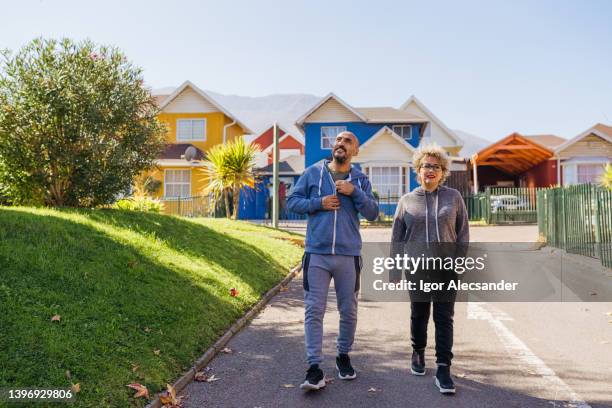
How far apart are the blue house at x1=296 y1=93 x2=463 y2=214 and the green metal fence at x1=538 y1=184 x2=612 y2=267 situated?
56.8 ft

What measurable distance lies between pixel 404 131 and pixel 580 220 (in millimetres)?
25008

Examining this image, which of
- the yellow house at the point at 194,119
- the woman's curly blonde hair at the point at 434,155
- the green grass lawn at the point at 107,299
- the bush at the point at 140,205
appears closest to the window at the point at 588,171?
the yellow house at the point at 194,119

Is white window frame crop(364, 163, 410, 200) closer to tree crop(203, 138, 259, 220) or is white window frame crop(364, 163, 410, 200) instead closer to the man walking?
tree crop(203, 138, 259, 220)

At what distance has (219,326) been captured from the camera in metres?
7.03

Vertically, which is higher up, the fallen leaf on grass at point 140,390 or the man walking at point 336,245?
the man walking at point 336,245

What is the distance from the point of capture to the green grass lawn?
4.71 m

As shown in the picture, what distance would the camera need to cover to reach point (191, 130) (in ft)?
118

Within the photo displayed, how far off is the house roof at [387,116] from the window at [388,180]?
3.59m

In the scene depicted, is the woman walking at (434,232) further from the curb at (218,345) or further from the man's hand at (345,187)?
the curb at (218,345)

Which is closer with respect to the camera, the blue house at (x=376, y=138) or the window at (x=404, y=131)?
the blue house at (x=376, y=138)

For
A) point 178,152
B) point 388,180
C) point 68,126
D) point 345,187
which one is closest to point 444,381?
point 345,187

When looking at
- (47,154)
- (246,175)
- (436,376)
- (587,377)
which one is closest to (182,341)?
(436,376)

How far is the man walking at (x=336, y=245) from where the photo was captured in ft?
16.5

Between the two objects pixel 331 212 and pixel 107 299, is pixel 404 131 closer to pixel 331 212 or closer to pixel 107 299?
pixel 107 299
